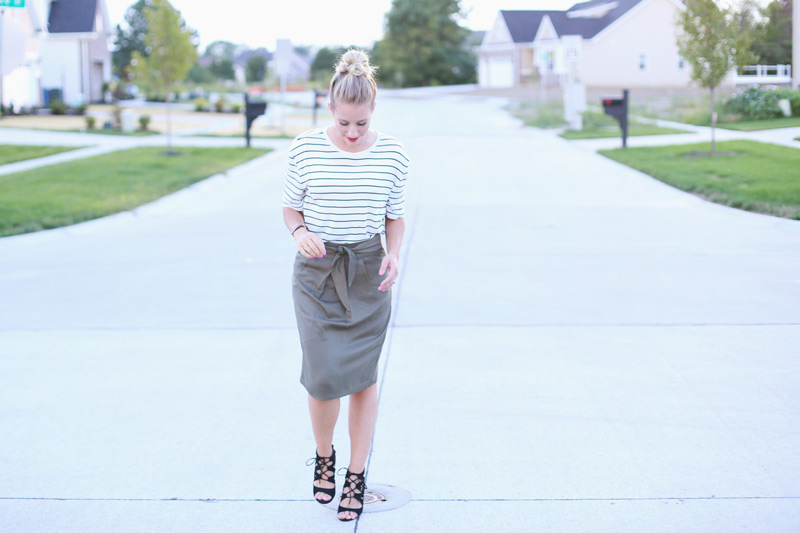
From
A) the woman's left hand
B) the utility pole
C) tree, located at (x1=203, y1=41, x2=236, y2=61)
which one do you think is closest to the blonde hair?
the woman's left hand

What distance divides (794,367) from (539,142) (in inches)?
721

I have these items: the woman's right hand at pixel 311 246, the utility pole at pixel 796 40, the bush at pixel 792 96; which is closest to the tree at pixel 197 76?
the bush at pixel 792 96

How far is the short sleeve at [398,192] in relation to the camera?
387cm

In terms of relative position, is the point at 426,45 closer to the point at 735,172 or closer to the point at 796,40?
the point at 796,40

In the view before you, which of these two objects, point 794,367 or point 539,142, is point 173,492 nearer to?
point 794,367

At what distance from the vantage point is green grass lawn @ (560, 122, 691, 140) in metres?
24.0

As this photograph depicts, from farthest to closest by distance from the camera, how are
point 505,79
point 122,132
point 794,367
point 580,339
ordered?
1. point 505,79
2. point 122,132
3. point 580,339
4. point 794,367

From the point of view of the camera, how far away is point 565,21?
58.3m

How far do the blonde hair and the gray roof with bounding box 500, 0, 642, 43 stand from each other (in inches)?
1880

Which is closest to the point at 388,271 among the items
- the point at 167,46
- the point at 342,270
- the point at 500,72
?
the point at 342,270

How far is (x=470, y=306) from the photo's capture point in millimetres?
7598

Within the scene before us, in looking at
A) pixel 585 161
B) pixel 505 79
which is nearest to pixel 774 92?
pixel 585 161

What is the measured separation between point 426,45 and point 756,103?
5614 centimetres

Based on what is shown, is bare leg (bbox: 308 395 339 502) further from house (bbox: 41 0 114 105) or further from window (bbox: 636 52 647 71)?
window (bbox: 636 52 647 71)
